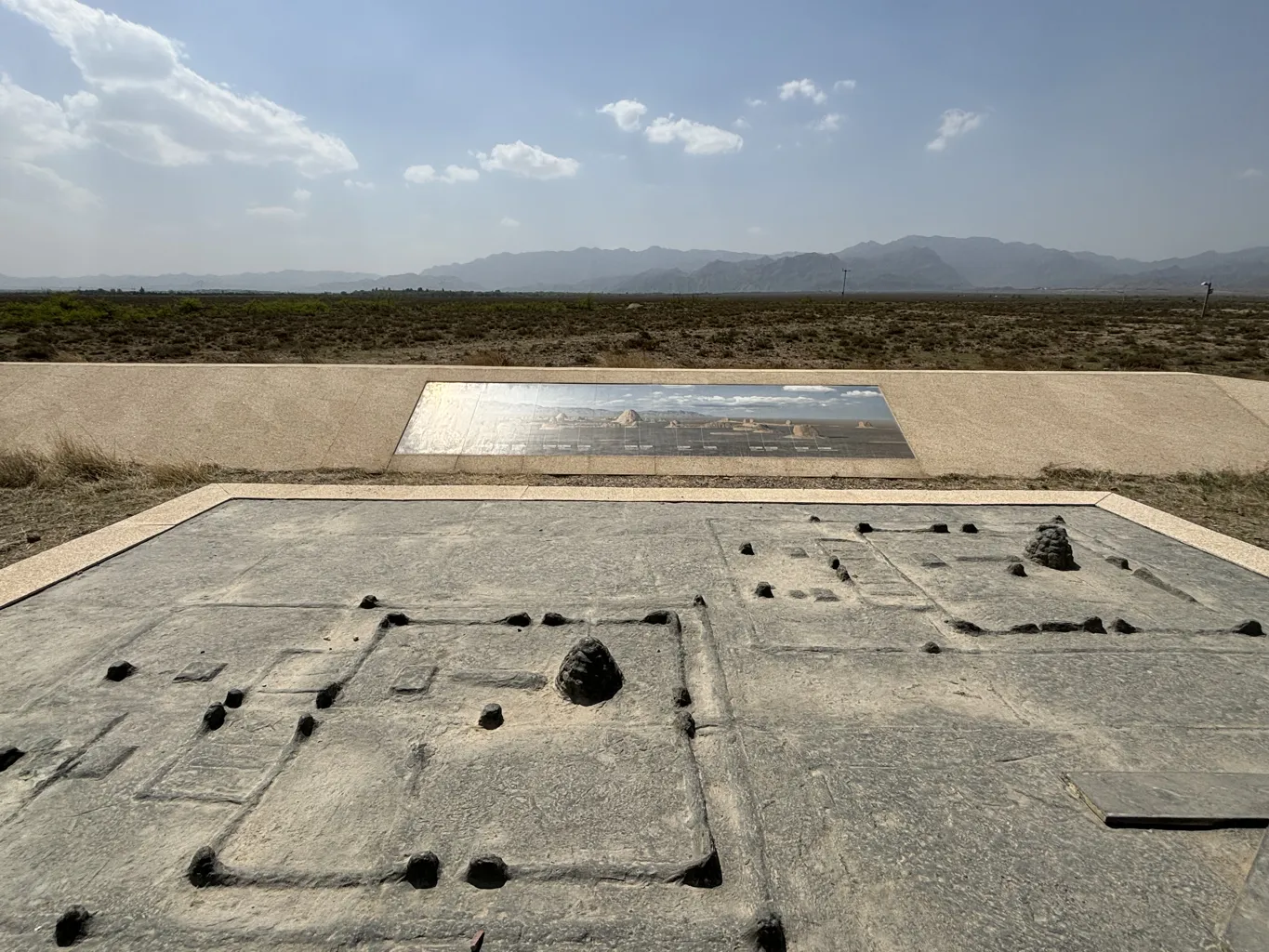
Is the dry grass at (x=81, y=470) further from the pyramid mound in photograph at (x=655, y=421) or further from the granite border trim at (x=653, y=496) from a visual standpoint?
the pyramid mound in photograph at (x=655, y=421)

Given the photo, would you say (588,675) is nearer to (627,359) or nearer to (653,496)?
(653,496)

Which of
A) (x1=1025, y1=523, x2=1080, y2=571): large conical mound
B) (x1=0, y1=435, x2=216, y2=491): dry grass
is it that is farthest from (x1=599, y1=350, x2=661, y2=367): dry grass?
(x1=1025, y1=523, x2=1080, y2=571): large conical mound

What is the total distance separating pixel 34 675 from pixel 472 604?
2881mm

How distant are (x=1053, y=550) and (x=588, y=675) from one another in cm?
476

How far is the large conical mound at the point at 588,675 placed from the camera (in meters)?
4.23

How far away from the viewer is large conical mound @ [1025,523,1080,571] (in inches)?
247

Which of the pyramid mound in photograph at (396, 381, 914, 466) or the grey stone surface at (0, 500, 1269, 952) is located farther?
the pyramid mound in photograph at (396, 381, 914, 466)

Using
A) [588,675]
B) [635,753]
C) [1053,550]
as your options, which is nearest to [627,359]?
[1053,550]

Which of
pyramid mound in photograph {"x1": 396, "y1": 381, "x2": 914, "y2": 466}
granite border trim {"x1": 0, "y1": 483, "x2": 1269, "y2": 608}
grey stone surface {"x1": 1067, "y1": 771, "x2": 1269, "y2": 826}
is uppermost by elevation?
pyramid mound in photograph {"x1": 396, "y1": 381, "x2": 914, "y2": 466}

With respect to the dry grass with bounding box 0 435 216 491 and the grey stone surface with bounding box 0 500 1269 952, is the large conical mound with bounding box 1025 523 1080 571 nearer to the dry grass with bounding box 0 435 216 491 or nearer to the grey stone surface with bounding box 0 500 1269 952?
the grey stone surface with bounding box 0 500 1269 952

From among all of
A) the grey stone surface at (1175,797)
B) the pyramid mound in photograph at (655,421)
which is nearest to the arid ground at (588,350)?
the pyramid mound in photograph at (655,421)

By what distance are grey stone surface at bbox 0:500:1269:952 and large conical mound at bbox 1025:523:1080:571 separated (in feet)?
0.32

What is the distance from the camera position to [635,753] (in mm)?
3803

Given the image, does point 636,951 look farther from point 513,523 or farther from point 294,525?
point 294,525
